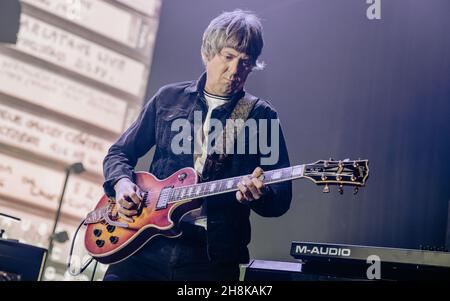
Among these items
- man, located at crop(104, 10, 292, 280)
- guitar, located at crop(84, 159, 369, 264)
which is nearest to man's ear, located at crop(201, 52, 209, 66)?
man, located at crop(104, 10, 292, 280)

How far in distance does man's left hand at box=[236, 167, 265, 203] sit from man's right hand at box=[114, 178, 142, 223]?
0.49 m

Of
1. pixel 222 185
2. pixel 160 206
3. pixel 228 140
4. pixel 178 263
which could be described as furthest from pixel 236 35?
pixel 178 263

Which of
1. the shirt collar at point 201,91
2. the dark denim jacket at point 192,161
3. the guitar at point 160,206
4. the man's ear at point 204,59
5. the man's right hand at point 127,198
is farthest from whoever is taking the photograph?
the man's ear at point 204,59

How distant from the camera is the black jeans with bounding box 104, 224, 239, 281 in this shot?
2453mm

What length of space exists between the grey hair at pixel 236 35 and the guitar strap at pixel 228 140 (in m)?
0.24

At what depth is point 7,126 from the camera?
3412 millimetres

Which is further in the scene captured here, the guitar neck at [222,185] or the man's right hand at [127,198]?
the man's right hand at [127,198]

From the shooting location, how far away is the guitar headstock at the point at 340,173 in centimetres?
227

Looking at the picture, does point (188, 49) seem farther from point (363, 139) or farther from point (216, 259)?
point (216, 259)

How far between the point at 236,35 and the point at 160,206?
3.01 ft

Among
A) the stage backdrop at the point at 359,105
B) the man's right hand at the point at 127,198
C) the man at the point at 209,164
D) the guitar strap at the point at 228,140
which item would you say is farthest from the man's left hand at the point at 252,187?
the man's right hand at the point at 127,198

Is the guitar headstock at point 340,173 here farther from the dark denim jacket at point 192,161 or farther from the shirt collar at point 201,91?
the shirt collar at point 201,91

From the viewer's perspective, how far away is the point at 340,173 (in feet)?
7.54

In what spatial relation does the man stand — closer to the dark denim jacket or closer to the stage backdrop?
the dark denim jacket
